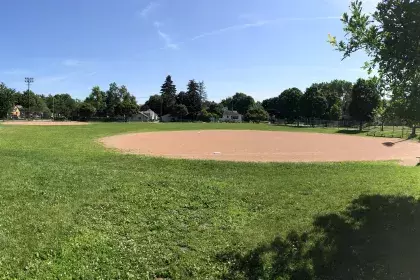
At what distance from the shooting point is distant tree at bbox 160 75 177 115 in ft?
454

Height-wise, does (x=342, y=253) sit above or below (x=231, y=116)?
below

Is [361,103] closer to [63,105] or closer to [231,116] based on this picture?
[231,116]

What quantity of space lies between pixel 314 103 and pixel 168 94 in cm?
6183

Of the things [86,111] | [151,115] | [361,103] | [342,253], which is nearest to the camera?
[342,253]

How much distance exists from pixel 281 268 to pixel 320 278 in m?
0.58

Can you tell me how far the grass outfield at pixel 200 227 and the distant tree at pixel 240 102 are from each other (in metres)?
147

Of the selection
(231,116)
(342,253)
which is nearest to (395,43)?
(342,253)

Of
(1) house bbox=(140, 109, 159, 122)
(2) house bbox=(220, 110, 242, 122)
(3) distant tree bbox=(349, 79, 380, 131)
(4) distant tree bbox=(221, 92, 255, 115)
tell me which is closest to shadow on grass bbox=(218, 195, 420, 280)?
(3) distant tree bbox=(349, 79, 380, 131)

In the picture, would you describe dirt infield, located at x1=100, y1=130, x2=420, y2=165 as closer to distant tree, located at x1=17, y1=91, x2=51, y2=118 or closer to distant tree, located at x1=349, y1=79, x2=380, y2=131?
→ distant tree, located at x1=349, y1=79, x2=380, y2=131

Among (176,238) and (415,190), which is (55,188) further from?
(415,190)

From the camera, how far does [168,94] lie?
5551 inches

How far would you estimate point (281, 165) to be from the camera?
1611 centimetres

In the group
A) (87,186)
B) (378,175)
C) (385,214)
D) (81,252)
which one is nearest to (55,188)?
(87,186)

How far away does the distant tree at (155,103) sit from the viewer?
144m
